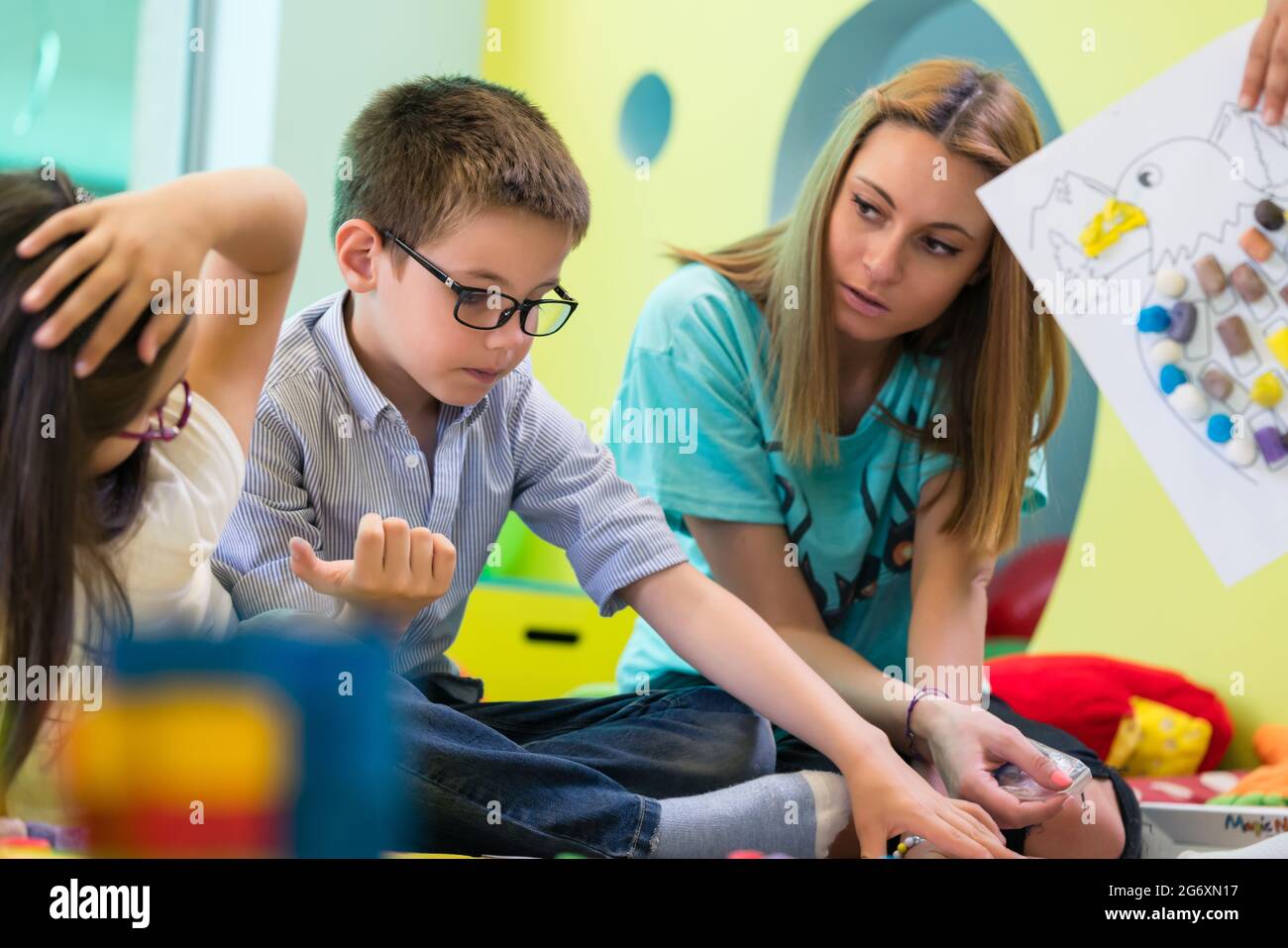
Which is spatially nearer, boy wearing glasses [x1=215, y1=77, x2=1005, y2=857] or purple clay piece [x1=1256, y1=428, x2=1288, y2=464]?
boy wearing glasses [x1=215, y1=77, x2=1005, y2=857]

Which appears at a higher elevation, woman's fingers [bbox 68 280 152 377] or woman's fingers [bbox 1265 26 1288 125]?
woman's fingers [bbox 1265 26 1288 125]

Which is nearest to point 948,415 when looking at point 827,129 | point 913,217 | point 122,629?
point 913,217

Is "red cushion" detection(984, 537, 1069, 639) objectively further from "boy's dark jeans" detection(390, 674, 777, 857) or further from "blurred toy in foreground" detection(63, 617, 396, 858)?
"blurred toy in foreground" detection(63, 617, 396, 858)

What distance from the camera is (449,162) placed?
0.70m

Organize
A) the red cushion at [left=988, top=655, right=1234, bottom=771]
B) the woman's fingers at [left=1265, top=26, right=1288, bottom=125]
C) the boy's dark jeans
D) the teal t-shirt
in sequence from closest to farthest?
the boy's dark jeans, the woman's fingers at [left=1265, top=26, right=1288, bottom=125], the teal t-shirt, the red cushion at [left=988, top=655, right=1234, bottom=771]

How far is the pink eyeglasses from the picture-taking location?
0.57 m

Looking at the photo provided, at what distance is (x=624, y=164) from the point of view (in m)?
0.97

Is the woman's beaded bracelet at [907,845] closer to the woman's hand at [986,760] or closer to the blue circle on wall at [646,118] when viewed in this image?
the woman's hand at [986,760]

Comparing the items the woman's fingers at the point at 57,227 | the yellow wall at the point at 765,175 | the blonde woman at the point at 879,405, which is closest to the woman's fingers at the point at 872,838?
the blonde woman at the point at 879,405

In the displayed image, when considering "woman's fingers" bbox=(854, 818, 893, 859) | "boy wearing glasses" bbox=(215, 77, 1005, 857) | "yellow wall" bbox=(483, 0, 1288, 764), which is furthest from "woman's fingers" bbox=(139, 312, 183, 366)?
"woman's fingers" bbox=(854, 818, 893, 859)
